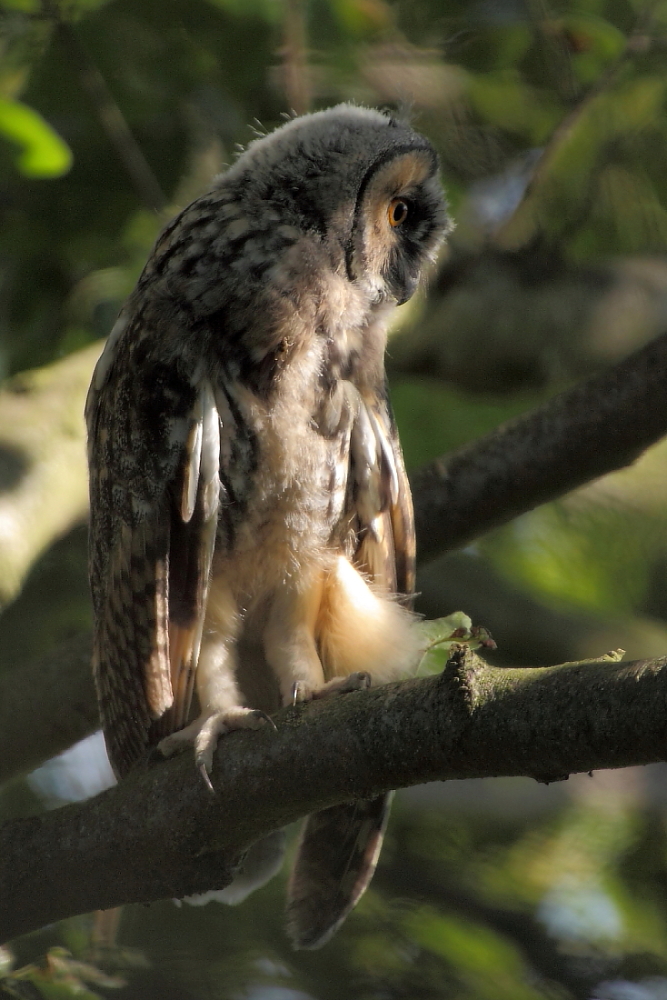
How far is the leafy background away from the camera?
2943 mm

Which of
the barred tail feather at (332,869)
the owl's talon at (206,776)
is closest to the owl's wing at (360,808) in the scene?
the barred tail feather at (332,869)

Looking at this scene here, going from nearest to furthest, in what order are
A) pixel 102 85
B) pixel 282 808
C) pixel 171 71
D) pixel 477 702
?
pixel 477 702, pixel 282 808, pixel 102 85, pixel 171 71

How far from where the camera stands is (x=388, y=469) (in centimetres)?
248

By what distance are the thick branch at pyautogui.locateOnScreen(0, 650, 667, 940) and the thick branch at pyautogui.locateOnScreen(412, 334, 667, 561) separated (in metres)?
0.93

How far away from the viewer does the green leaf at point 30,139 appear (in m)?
2.13

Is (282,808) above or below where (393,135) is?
below

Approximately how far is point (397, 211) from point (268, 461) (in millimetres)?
674

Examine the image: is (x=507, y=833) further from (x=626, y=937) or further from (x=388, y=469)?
(x=388, y=469)

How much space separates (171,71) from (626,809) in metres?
2.79

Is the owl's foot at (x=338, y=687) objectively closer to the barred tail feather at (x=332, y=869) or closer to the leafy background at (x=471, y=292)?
the barred tail feather at (x=332, y=869)

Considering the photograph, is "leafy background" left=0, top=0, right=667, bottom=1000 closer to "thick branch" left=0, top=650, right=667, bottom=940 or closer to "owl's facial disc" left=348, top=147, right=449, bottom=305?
"owl's facial disc" left=348, top=147, right=449, bottom=305

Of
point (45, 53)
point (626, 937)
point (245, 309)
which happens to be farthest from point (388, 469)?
point (626, 937)

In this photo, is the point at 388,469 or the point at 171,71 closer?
the point at 388,469

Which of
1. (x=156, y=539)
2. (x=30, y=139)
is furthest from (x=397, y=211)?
(x=156, y=539)
